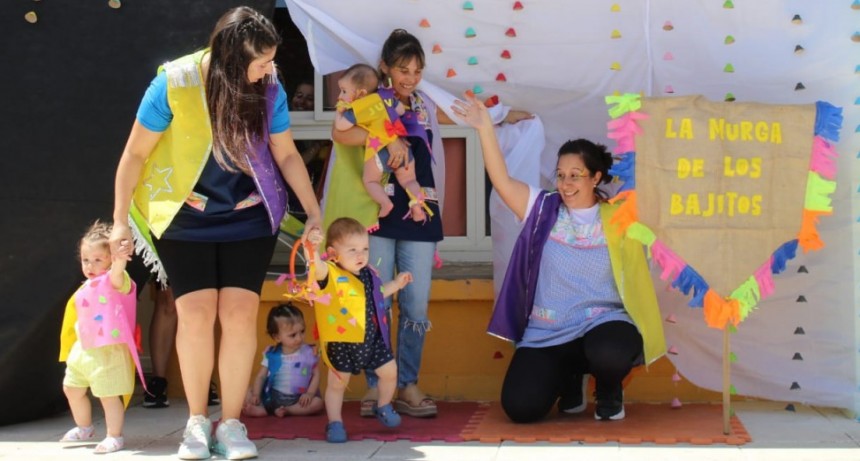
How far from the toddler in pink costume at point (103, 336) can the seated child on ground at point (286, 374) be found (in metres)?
0.70

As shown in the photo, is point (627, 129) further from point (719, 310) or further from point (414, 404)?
point (414, 404)

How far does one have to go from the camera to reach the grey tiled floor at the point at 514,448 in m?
4.12

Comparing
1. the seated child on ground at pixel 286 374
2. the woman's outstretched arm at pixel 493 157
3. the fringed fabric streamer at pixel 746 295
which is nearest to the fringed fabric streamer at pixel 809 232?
the fringed fabric streamer at pixel 746 295

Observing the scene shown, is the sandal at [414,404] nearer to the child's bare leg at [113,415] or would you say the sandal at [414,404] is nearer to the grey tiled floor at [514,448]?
the grey tiled floor at [514,448]

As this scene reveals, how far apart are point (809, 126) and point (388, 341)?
5.68ft

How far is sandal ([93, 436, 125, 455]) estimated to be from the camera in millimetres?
4332

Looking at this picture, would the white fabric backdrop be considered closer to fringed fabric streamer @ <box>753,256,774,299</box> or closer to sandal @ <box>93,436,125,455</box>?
fringed fabric streamer @ <box>753,256,774,299</box>

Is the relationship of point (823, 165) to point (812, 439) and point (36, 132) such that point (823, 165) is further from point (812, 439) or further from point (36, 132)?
point (36, 132)

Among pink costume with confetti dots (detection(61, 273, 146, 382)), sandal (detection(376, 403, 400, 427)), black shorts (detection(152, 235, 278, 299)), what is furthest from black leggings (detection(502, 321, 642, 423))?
pink costume with confetti dots (detection(61, 273, 146, 382))


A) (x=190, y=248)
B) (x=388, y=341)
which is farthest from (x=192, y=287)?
(x=388, y=341)

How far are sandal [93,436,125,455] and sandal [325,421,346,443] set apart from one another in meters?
0.74

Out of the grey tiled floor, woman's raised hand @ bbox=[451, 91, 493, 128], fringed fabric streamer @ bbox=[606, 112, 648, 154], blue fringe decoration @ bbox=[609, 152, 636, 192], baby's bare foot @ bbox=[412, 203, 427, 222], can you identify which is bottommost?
the grey tiled floor

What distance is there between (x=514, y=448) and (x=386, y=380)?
58cm

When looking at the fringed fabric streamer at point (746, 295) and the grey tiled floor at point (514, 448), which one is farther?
the fringed fabric streamer at point (746, 295)
